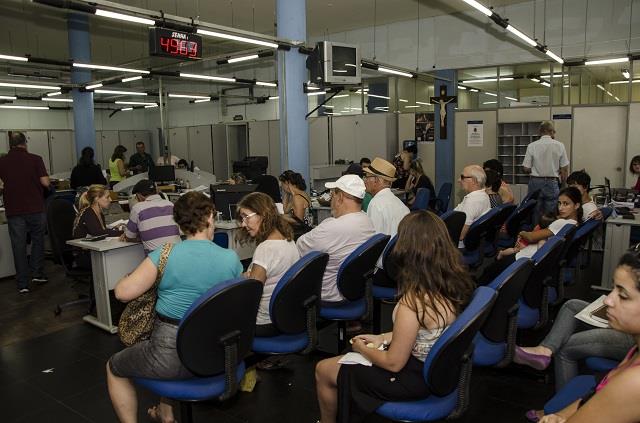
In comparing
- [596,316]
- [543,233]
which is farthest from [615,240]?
[596,316]

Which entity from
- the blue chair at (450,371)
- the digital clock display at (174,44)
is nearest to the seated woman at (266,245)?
the blue chair at (450,371)

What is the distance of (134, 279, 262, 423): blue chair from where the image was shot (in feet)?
6.26

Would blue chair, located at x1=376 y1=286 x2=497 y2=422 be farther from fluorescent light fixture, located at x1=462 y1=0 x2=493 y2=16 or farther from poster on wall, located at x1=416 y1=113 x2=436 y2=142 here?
poster on wall, located at x1=416 y1=113 x2=436 y2=142

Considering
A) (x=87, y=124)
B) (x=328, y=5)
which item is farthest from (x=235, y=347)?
(x=87, y=124)

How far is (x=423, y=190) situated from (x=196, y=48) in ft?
11.6

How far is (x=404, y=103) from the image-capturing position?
455 inches

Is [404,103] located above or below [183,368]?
above

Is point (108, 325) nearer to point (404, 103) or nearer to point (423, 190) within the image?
point (423, 190)

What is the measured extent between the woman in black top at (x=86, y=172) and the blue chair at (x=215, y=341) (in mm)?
6161

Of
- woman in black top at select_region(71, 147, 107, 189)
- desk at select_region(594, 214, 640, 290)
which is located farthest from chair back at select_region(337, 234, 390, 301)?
woman in black top at select_region(71, 147, 107, 189)

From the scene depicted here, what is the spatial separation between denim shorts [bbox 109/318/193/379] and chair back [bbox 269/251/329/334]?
51 cm

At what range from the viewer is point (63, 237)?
4629 millimetres

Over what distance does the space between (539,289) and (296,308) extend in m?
1.45

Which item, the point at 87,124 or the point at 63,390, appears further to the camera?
the point at 87,124
